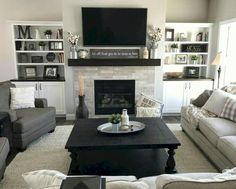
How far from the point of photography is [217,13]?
5.22 meters

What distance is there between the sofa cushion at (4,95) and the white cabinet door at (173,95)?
130 inches

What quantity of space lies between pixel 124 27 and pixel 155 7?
806mm

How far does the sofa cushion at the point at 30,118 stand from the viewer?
351 centimetres

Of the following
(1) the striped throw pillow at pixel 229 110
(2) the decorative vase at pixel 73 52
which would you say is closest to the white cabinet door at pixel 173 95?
(1) the striped throw pillow at pixel 229 110

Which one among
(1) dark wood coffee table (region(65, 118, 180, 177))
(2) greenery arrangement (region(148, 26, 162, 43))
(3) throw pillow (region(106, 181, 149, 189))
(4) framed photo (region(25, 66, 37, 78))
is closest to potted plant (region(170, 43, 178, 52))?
(2) greenery arrangement (region(148, 26, 162, 43))

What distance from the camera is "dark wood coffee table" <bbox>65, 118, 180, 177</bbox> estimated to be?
2605mm

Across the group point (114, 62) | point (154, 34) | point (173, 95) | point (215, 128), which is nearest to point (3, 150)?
point (215, 128)

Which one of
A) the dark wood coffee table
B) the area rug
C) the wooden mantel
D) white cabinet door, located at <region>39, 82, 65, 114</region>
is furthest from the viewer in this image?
white cabinet door, located at <region>39, 82, 65, 114</region>

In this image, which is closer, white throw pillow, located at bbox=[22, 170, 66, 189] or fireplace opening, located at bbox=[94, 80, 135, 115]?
white throw pillow, located at bbox=[22, 170, 66, 189]

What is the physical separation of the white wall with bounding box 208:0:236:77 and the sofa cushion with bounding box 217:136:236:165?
2.88m

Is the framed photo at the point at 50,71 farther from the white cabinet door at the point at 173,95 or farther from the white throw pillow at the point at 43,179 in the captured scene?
the white throw pillow at the point at 43,179

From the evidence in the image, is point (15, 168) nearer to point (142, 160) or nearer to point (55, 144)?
point (55, 144)

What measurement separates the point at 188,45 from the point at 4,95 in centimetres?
426

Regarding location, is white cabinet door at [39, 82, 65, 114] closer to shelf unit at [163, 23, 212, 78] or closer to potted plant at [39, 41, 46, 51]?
potted plant at [39, 41, 46, 51]
